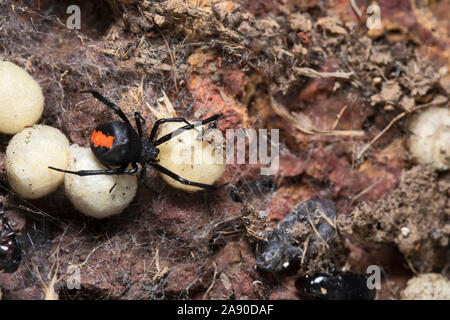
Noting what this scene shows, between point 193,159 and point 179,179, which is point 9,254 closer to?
point 179,179

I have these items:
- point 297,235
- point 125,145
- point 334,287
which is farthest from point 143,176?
point 334,287

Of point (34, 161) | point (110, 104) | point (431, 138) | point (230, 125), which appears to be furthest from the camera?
point (431, 138)

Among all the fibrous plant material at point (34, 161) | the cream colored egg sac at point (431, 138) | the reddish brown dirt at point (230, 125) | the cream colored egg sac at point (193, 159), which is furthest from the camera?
the cream colored egg sac at point (431, 138)

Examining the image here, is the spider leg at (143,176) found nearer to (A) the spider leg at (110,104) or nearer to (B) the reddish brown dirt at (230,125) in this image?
(B) the reddish brown dirt at (230,125)

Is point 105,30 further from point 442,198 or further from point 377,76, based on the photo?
point 442,198

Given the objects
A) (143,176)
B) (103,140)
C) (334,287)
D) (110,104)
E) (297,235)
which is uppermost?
(110,104)

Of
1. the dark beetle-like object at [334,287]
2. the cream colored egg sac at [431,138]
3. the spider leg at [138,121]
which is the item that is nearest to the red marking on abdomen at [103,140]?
the spider leg at [138,121]
